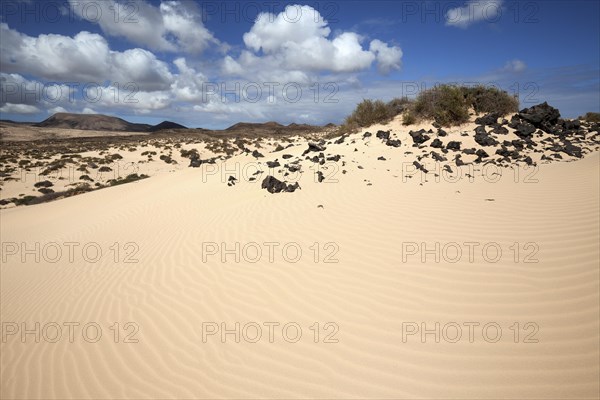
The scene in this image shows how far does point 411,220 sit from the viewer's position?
5.53 m

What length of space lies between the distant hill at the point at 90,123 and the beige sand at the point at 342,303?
141288 mm

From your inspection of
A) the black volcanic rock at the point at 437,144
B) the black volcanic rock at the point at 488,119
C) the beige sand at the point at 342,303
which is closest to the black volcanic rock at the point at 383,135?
the black volcanic rock at the point at 437,144

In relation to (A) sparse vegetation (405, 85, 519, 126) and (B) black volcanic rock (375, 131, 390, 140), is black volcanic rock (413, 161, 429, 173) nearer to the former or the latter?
(B) black volcanic rock (375, 131, 390, 140)

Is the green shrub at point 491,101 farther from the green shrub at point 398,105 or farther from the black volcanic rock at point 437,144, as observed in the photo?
the black volcanic rock at point 437,144

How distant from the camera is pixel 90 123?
131 metres

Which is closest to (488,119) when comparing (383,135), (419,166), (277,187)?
(383,135)

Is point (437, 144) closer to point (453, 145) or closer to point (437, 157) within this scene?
point (453, 145)

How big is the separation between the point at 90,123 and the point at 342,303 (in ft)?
541

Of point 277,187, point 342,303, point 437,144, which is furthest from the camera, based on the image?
point 437,144

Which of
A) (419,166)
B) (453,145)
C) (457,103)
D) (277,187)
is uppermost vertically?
(457,103)

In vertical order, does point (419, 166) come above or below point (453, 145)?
below

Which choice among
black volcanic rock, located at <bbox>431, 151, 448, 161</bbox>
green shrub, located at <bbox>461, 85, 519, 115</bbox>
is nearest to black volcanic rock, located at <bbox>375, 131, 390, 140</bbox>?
black volcanic rock, located at <bbox>431, 151, 448, 161</bbox>

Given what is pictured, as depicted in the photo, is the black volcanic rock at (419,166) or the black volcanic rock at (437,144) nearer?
the black volcanic rock at (419,166)

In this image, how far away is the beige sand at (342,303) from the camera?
99.9 inches
